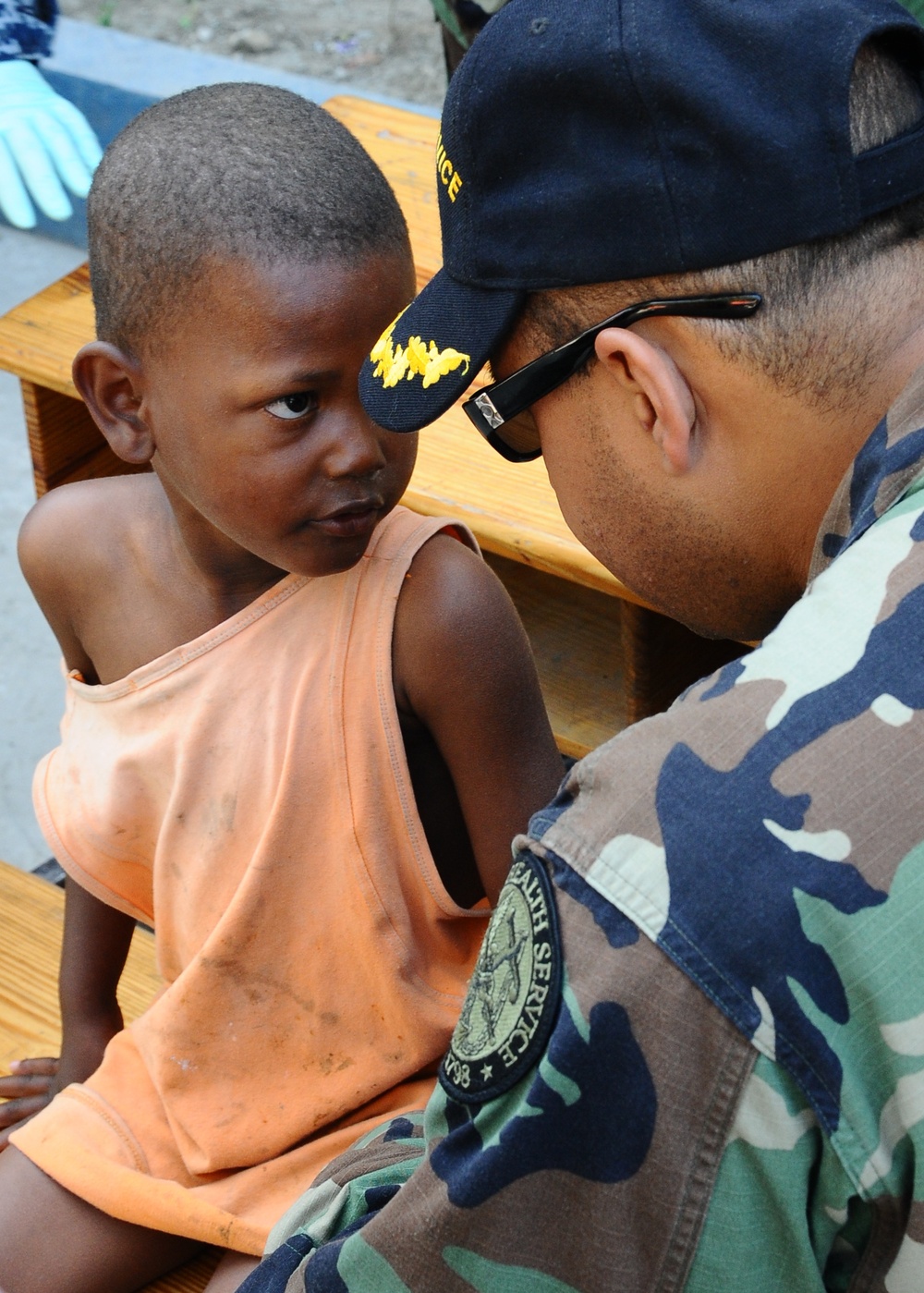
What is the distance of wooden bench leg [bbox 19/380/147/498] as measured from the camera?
7.10 ft

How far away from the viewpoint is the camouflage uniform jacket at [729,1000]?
2.52 ft

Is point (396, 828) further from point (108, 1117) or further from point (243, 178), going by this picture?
point (243, 178)

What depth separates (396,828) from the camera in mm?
1473

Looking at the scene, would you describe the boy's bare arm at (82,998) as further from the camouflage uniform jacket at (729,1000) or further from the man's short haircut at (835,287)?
the man's short haircut at (835,287)

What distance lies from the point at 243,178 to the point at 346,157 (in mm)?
110

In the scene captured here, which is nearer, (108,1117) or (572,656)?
(108,1117)

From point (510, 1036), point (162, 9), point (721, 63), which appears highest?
point (721, 63)

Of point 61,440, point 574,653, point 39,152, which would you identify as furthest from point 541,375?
point 39,152

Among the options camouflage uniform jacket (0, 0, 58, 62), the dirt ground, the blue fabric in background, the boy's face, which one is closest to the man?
the boy's face

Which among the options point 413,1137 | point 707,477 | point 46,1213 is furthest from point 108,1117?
point 707,477

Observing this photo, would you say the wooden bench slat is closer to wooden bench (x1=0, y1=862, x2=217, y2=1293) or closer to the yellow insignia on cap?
wooden bench (x1=0, y1=862, x2=217, y2=1293)

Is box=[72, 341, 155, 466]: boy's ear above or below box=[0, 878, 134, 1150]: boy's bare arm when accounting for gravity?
above

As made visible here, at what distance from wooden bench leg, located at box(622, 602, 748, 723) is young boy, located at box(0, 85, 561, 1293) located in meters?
0.41

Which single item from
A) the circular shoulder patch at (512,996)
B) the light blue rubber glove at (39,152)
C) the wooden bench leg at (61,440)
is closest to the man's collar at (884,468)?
the circular shoulder patch at (512,996)
